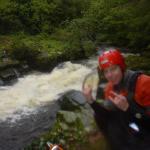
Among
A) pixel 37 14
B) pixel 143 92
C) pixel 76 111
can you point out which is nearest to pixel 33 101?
pixel 76 111

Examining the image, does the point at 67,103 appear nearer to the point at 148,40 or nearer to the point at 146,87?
the point at 148,40

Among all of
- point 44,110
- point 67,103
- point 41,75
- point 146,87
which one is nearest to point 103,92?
point 146,87

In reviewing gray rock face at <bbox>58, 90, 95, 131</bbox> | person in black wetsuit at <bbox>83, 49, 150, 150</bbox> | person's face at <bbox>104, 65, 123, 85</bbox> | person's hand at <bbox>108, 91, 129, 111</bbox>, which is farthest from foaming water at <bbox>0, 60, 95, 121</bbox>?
person's hand at <bbox>108, 91, 129, 111</bbox>

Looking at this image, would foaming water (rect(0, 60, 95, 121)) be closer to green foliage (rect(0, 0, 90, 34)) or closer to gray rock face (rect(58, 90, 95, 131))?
gray rock face (rect(58, 90, 95, 131))

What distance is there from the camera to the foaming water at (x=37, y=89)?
9.30 meters

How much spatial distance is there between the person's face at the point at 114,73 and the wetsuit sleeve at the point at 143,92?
0.19m

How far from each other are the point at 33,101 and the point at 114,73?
6.90m

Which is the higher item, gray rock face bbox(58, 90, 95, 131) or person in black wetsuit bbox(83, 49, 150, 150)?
person in black wetsuit bbox(83, 49, 150, 150)

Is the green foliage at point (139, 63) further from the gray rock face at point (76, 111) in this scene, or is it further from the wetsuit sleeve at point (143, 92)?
the wetsuit sleeve at point (143, 92)

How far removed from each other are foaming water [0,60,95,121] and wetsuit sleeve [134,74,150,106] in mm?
6080

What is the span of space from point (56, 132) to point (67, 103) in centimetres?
220

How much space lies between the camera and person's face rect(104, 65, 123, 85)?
10.1 ft

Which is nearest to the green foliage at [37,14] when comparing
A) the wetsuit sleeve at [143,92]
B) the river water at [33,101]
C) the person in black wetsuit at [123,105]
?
the river water at [33,101]

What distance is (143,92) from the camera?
2.92m
